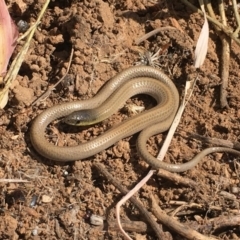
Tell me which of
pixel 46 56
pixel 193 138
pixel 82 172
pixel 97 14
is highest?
pixel 97 14

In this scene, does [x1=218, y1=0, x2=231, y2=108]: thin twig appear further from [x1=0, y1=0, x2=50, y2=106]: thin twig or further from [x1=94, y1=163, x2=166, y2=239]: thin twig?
[x1=0, y1=0, x2=50, y2=106]: thin twig

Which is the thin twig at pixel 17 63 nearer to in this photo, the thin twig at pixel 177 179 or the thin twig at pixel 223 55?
the thin twig at pixel 177 179

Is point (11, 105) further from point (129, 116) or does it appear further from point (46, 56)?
point (129, 116)

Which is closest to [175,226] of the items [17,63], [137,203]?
[137,203]

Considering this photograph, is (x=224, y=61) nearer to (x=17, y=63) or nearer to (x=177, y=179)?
(x=177, y=179)

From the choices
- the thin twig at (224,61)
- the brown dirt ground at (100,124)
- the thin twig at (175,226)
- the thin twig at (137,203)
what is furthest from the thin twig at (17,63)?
the thin twig at (224,61)

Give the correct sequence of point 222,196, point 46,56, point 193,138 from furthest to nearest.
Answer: point 46,56 < point 193,138 < point 222,196

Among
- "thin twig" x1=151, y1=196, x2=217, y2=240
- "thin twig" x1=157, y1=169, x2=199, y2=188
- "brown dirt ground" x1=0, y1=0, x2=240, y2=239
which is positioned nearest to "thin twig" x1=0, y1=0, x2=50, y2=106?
"brown dirt ground" x1=0, y1=0, x2=240, y2=239

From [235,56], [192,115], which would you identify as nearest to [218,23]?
[235,56]
